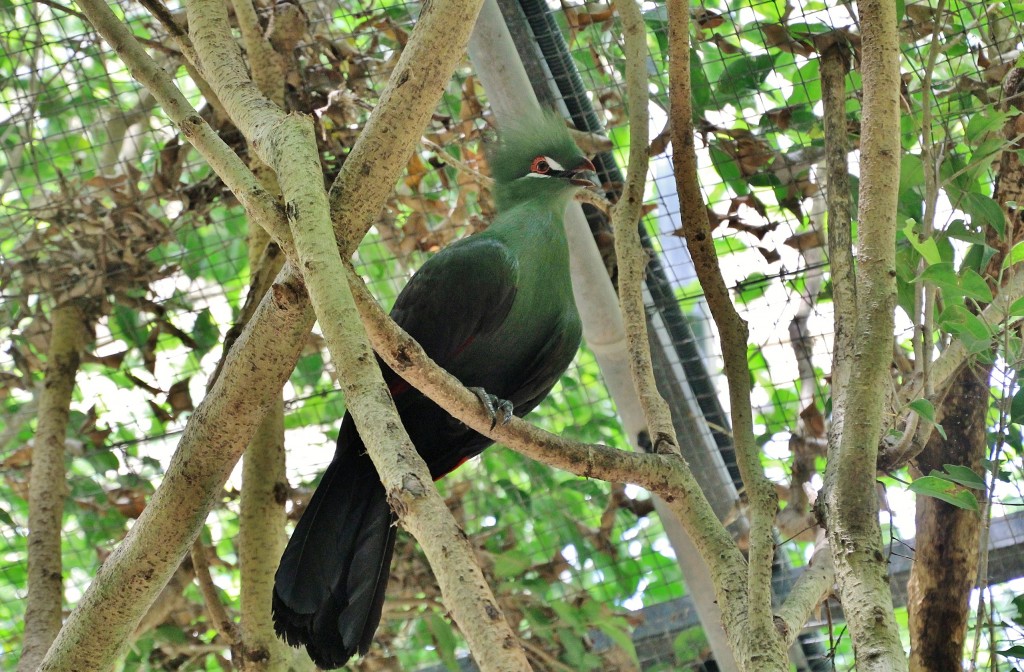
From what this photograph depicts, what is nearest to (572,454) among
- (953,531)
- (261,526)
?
(953,531)

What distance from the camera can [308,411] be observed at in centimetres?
359

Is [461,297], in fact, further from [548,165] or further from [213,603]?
[213,603]

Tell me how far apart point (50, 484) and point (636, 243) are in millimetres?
1898

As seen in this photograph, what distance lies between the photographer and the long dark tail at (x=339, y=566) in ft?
6.81

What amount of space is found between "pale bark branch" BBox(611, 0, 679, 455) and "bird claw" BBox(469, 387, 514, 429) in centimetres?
28

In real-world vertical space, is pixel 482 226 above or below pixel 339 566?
above

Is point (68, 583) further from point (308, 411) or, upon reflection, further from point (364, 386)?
point (364, 386)

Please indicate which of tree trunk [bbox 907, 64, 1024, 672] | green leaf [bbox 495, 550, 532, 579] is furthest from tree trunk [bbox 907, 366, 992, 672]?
green leaf [bbox 495, 550, 532, 579]

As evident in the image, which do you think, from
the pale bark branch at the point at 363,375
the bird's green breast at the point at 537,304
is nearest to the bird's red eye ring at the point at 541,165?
the bird's green breast at the point at 537,304

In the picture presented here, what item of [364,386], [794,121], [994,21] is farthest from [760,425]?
[364,386]

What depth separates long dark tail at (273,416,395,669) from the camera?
2.08 meters

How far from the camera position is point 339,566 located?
2170 millimetres

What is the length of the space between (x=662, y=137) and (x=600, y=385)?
1422mm

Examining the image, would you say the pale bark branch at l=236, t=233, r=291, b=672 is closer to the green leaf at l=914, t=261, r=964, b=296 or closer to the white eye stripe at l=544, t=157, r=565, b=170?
the white eye stripe at l=544, t=157, r=565, b=170
